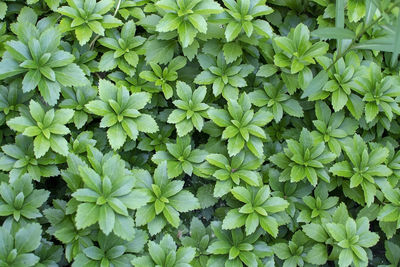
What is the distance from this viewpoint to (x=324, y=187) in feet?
9.34

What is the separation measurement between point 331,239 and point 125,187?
1.33 m

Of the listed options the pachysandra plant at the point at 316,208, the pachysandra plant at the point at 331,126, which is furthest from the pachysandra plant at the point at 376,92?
the pachysandra plant at the point at 316,208

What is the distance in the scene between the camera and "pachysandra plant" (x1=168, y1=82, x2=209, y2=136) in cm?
276

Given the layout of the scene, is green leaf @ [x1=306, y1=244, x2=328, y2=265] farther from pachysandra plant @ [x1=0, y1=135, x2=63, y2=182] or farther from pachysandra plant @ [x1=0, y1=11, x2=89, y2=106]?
pachysandra plant @ [x1=0, y1=11, x2=89, y2=106]

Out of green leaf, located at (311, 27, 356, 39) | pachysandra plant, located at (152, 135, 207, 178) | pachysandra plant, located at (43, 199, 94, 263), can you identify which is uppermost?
green leaf, located at (311, 27, 356, 39)

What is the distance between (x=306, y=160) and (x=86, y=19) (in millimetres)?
1695

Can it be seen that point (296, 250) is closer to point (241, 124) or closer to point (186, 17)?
point (241, 124)

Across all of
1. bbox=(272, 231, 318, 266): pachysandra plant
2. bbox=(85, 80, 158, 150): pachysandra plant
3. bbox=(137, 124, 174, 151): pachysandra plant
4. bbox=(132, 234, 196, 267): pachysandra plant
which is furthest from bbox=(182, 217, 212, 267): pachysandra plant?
bbox=(85, 80, 158, 150): pachysandra plant

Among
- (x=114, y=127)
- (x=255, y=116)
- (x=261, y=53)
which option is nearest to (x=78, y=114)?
(x=114, y=127)

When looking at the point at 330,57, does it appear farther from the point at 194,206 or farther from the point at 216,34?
the point at 194,206

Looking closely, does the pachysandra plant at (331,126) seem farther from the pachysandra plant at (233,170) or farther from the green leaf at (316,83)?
the pachysandra plant at (233,170)

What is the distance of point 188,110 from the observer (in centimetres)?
280

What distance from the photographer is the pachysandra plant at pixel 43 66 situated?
2.58m

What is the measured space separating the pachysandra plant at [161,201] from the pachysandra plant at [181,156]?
116 mm
